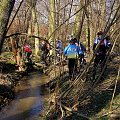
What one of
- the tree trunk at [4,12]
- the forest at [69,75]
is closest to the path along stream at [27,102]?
the forest at [69,75]

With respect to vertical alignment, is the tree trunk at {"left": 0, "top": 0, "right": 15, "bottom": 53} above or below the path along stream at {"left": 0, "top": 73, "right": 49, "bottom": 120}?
above

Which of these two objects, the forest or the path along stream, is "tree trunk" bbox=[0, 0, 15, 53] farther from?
the path along stream

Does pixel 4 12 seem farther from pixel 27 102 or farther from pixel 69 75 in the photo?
pixel 69 75

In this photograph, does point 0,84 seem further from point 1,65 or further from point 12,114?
point 1,65

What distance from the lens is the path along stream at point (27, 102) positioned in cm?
1229

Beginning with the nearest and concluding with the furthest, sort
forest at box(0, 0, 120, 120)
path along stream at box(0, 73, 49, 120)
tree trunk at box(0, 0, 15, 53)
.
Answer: tree trunk at box(0, 0, 15, 53)
forest at box(0, 0, 120, 120)
path along stream at box(0, 73, 49, 120)

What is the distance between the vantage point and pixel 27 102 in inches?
567

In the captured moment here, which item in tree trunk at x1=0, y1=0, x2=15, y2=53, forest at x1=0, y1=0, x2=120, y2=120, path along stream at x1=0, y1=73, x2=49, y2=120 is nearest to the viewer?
tree trunk at x1=0, y1=0, x2=15, y2=53

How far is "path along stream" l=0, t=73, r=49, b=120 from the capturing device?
1229 centimetres

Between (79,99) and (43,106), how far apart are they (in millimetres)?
2687

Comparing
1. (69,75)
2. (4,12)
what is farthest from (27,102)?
(4,12)

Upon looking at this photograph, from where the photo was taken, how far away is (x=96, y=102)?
11602 millimetres

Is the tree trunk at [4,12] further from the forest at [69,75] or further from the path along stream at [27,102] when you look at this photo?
the path along stream at [27,102]

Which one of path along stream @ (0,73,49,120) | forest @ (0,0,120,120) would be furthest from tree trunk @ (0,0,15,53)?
path along stream @ (0,73,49,120)
